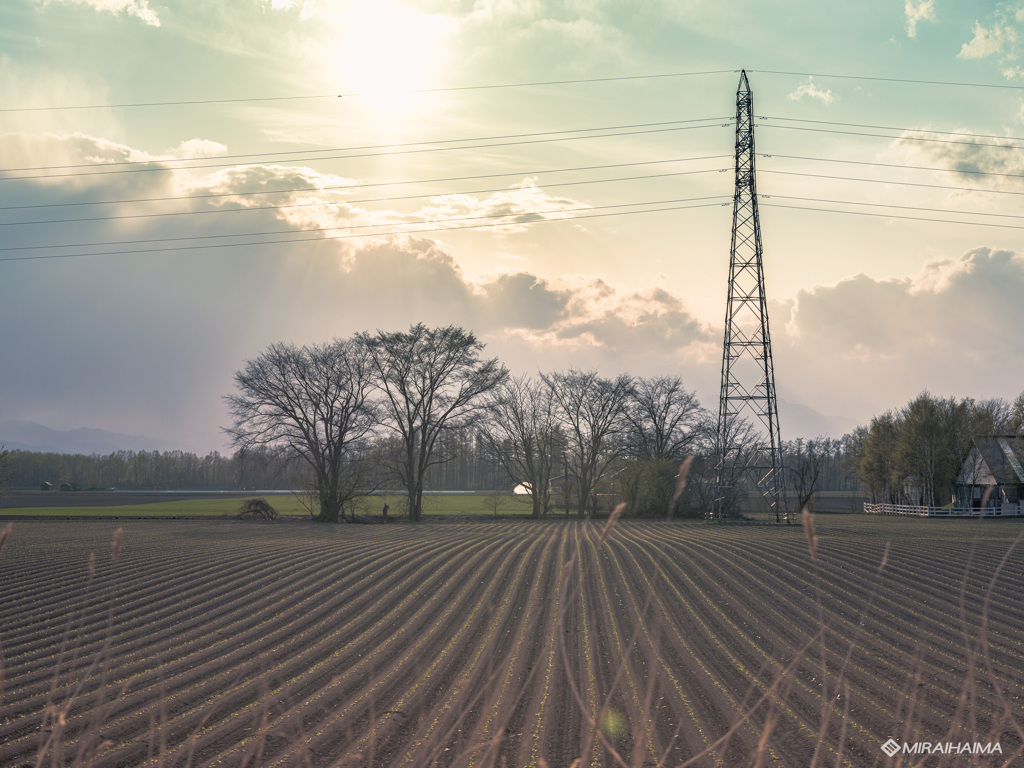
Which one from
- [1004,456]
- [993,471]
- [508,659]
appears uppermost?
[1004,456]

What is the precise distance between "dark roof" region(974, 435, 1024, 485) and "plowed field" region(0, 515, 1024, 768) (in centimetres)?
4147

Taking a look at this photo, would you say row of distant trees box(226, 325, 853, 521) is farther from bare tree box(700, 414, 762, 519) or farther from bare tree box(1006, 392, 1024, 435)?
bare tree box(1006, 392, 1024, 435)

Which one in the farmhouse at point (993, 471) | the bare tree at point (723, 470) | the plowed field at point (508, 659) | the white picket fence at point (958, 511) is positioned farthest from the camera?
the farmhouse at point (993, 471)

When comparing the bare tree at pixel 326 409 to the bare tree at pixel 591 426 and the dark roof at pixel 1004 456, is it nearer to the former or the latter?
the bare tree at pixel 591 426

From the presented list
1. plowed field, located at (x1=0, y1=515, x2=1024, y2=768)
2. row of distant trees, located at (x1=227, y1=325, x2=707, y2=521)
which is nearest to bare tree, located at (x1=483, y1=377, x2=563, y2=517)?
row of distant trees, located at (x1=227, y1=325, x2=707, y2=521)

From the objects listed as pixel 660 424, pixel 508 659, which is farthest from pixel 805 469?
pixel 508 659

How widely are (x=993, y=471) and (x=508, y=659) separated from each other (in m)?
59.5

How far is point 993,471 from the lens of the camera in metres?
56.7

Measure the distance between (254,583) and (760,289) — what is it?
2548 cm

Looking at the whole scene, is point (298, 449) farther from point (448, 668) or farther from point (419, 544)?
point (448, 668)

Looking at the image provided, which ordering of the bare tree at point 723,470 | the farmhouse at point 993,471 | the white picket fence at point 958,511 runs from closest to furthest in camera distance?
the bare tree at point 723,470
the white picket fence at point 958,511
the farmhouse at point 993,471

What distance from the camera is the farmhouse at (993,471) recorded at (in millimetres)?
56188

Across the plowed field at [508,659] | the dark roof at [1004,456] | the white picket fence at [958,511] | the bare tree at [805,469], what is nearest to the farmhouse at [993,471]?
the dark roof at [1004,456]

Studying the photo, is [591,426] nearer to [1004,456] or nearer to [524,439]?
[524,439]
